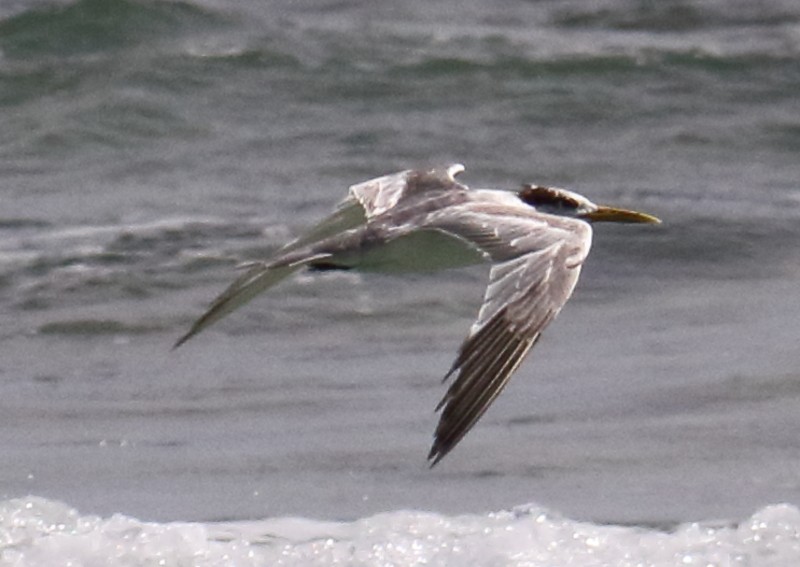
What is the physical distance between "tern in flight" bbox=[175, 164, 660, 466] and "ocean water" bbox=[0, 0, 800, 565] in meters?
1.20

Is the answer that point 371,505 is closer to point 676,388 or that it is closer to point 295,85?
point 676,388

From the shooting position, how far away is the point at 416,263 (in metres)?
7.04

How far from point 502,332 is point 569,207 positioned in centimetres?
175

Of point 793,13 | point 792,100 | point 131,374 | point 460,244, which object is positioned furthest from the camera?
point 793,13

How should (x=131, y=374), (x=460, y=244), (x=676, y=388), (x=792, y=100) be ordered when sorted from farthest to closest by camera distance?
1. (x=792, y=100)
2. (x=131, y=374)
3. (x=676, y=388)
4. (x=460, y=244)

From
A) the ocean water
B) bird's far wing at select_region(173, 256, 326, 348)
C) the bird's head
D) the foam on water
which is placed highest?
the bird's head

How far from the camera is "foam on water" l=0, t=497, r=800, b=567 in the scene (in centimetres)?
768

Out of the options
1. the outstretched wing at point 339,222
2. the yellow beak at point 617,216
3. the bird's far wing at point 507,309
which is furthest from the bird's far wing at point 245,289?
the yellow beak at point 617,216

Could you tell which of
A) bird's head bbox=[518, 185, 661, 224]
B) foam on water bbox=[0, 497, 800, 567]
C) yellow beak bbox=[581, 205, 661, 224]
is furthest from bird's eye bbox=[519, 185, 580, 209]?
foam on water bbox=[0, 497, 800, 567]

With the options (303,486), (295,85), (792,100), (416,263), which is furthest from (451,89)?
(416,263)

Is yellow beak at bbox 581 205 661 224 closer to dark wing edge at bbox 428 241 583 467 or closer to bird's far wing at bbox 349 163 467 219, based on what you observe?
bird's far wing at bbox 349 163 467 219

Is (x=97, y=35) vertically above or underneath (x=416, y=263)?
underneath

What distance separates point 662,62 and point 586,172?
7.58ft

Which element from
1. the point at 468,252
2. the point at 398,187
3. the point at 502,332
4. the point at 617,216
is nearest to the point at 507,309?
the point at 502,332
